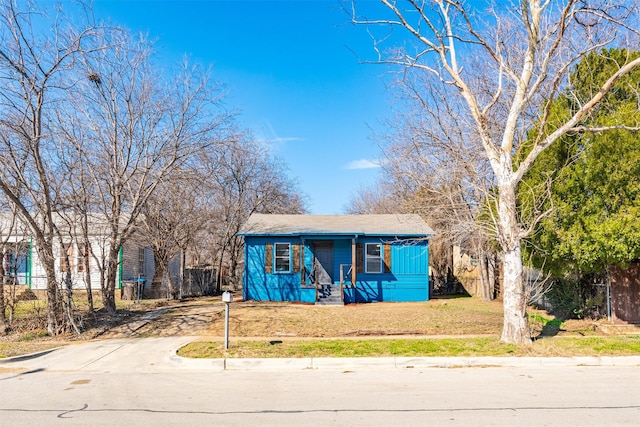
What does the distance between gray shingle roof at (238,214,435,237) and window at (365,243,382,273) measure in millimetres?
625

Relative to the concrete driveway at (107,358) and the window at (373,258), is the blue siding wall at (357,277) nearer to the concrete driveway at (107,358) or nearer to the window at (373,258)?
the window at (373,258)

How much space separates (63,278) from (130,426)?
28.1 feet

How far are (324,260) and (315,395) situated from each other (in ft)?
45.8

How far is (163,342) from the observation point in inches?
445

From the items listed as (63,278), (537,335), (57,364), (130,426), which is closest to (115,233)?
(63,278)

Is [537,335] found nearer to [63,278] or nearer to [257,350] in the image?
[257,350]

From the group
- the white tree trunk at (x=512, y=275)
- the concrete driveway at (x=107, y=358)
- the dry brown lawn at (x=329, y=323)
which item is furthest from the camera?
the dry brown lawn at (x=329, y=323)

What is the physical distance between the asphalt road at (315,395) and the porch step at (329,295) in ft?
34.2

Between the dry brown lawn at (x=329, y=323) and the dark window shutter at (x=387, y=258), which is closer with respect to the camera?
the dry brown lawn at (x=329, y=323)

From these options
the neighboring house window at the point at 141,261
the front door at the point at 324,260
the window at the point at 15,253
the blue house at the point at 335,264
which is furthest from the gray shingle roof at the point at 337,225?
the neighboring house window at the point at 141,261

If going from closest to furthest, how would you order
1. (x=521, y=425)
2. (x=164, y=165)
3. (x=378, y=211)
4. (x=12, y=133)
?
(x=521, y=425)
(x=12, y=133)
(x=164, y=165)
(x=378, y=211)

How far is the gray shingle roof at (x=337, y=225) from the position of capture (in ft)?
65.3

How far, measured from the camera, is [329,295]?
1930 cm

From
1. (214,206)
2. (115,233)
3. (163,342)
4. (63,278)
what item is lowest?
(163,342)
